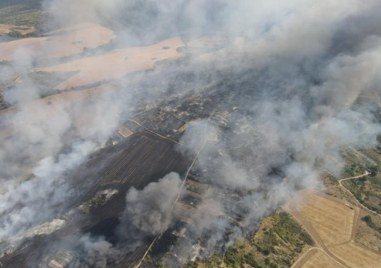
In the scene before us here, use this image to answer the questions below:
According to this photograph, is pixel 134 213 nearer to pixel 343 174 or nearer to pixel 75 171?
pixel 75 171

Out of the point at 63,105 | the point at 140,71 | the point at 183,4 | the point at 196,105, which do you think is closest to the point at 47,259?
the point at 63,105

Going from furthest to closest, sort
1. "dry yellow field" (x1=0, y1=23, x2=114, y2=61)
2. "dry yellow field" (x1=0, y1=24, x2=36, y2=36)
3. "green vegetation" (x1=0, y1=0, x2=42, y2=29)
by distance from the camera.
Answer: "green vegetation" (x1=0, y1=0, x2=42, y2=29)
"dry yellow field" (x1=0, y1=24, x2=36, y2=36)
"dry yellow field" (x1=0, y1=23, x2=114, y2=61)

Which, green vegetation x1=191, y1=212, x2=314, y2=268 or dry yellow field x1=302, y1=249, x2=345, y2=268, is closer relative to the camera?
green vegetation x1=191, y1=212, x2=314, y2=268

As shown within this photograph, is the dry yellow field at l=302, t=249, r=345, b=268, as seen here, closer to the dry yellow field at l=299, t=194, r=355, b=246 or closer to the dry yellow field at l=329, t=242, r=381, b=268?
the dry yellow field at l=329, t=242, r=381, b=268

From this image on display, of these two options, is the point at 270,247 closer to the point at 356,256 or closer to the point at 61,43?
the point at 356,256

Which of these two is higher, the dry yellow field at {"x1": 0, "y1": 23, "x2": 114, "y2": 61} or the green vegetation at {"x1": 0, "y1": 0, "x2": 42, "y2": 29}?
the green vegetation at {"x1": 0, "y1": 0, "x2": 42, "y2": 29}

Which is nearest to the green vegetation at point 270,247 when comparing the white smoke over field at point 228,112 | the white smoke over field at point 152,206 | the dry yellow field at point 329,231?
the dry yellow field at point 329,231

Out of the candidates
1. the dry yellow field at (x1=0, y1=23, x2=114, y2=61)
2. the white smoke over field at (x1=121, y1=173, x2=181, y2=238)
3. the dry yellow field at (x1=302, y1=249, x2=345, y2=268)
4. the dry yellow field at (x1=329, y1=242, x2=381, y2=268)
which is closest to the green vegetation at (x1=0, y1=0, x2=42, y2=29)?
the dry yellow field at (x1=0, y1=23, x2=114, y2=61)
